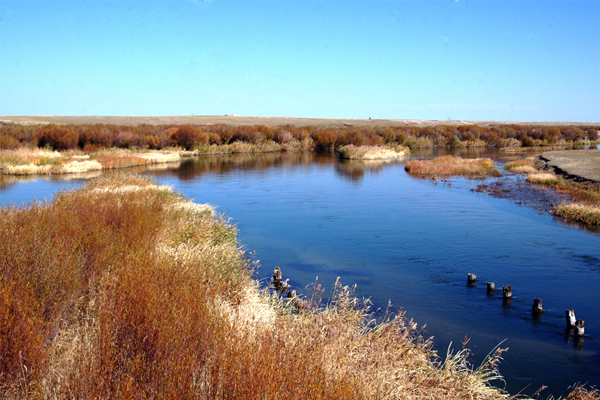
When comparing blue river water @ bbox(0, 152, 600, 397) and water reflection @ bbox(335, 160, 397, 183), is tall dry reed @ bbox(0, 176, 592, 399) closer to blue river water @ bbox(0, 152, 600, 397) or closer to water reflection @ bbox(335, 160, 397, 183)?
blue river water @ bbox(0, 152, 600, 397)

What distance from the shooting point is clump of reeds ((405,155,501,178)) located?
34656mm

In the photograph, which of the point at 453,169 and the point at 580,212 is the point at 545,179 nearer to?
the point at 453,169

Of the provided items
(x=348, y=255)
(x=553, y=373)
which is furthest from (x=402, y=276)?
(x=553, y=373)

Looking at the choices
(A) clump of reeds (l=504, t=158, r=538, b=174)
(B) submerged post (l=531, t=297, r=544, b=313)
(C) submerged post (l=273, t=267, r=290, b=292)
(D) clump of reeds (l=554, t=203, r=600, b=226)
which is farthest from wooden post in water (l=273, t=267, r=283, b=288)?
(A) clump of reeds (l=504, t=158, r=538, b=174)

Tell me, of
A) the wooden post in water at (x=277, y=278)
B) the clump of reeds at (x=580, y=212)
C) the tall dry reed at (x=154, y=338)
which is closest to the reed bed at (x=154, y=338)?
the tall dry reed at (x=154, y=338)

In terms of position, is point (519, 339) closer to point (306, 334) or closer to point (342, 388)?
point (306, 334)

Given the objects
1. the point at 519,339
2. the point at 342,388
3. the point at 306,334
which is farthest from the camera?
the point at 519,339

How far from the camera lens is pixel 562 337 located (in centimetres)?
866

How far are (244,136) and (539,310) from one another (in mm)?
55444

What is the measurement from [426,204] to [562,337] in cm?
1421

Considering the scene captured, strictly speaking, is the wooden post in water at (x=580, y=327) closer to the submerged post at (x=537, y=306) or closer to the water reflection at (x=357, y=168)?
the submerged post at (x=537, y=306)

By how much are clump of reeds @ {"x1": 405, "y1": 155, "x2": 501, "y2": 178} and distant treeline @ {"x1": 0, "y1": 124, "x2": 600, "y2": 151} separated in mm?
22732

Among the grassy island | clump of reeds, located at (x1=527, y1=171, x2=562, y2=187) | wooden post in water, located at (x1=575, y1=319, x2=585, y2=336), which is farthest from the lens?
clump of reeds, located at (x1=527, y1=171, x2=562, y2=187)

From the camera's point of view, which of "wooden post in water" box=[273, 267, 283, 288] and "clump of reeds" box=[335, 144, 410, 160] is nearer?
"wooden post in water" box=[273, 267, 283, 288]
